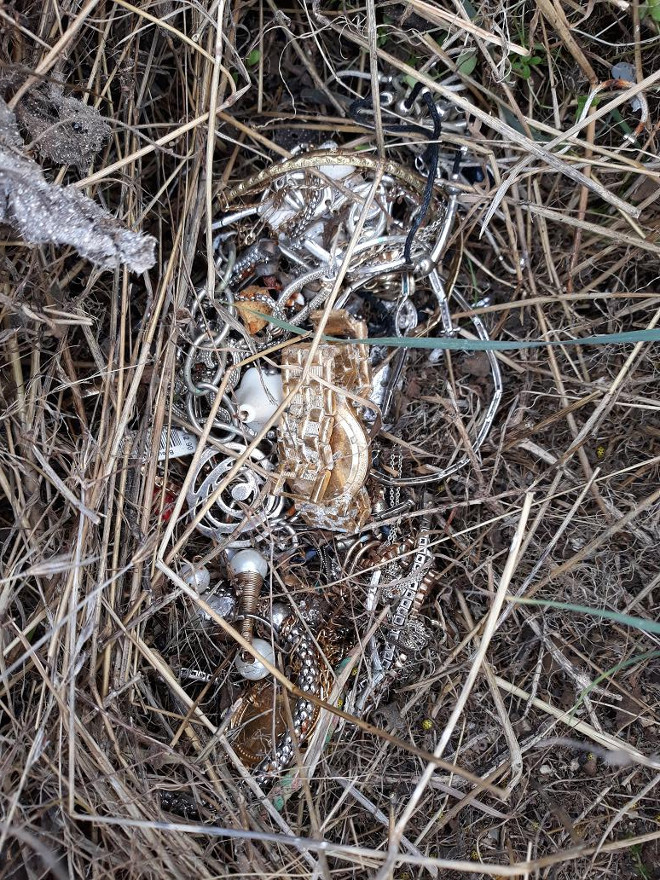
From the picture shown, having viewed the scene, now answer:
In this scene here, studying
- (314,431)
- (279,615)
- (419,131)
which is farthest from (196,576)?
(419,131)

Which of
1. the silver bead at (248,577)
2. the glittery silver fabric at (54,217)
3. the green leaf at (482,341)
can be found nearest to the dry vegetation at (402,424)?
the glittery silver fabric at (54,217)

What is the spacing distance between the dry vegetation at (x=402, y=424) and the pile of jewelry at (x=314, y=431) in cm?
6

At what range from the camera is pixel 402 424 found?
1.71 metres

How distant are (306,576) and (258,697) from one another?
30 cm

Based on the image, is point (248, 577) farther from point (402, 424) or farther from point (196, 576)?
point (402, 424)

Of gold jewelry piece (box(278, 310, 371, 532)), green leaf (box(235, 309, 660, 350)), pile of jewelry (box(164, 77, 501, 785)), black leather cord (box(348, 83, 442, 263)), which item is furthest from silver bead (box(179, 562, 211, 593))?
black leather cord (box(348, 83, 442, 263))

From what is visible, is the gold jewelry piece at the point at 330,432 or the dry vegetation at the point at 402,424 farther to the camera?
the gold jewelry piece at the point at 330,432

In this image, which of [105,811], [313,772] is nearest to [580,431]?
[313,772]

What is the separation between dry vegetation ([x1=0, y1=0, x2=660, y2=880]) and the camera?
4.35 feet

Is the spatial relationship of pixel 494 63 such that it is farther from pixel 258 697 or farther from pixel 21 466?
pixel 258 697

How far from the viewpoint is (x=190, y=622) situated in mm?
1558

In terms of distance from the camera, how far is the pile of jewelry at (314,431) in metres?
1.54

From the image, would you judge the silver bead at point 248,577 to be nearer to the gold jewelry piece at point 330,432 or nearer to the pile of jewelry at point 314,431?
the pile of jewelry at point 314,431

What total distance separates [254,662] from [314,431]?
1.78 feet
